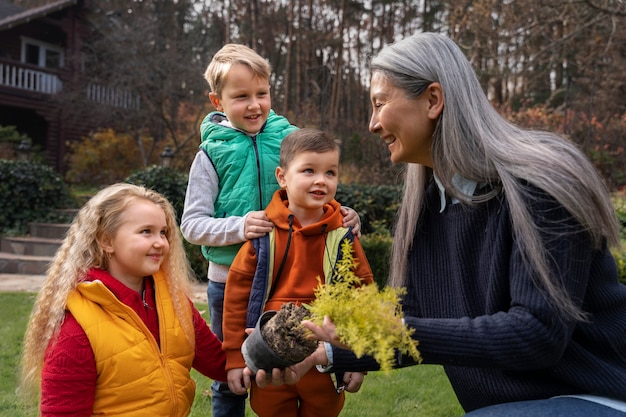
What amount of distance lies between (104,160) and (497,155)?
672 inches

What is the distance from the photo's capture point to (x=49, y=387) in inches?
78.0

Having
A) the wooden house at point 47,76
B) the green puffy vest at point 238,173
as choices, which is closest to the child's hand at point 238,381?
the green puffy vest at point 238,173

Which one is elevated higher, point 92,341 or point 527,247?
point 527,247

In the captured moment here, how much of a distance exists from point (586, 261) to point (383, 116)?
718 mm

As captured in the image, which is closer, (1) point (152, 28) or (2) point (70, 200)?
(2) point (70, 200)

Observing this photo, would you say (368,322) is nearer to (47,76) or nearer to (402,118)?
(402,118)

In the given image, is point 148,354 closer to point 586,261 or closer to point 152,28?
point 586,261

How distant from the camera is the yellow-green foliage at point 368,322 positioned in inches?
55.7

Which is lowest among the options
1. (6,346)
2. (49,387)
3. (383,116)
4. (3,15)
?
(6,346)

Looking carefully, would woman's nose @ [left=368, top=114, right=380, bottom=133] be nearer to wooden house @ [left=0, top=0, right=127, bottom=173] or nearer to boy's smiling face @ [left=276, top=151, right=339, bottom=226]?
boy's smiling face @ [left=276, top=151, right=339, bottom=226]

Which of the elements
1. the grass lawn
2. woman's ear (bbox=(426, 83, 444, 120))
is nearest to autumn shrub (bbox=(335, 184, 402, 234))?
the grass lawn

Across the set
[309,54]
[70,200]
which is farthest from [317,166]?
[309,54]

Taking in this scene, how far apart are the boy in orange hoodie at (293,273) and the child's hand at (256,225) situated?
23 millimetres

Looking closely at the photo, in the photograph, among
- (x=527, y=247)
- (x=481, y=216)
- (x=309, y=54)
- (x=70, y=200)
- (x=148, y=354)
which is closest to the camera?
(x=527, y=247)
